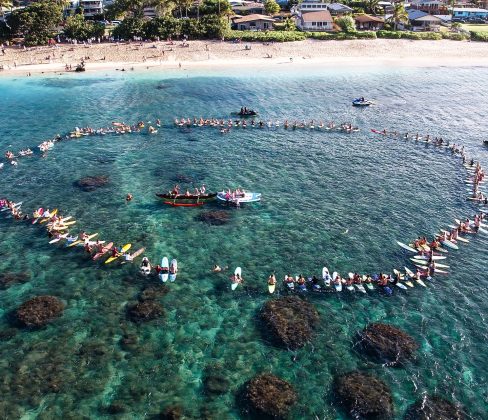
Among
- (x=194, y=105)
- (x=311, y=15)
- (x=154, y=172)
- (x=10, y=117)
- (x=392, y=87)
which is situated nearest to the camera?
(x=154, y=172)


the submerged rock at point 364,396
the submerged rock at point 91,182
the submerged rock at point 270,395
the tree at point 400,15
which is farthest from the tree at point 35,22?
the submerged rock at point 364,396

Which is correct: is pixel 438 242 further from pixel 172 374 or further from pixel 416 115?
pixel 416 115

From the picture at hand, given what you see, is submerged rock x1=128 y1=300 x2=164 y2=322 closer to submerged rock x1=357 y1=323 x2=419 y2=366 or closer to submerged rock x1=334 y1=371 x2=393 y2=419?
submerged rock x1=334 y1=371 x2=393 y2=419

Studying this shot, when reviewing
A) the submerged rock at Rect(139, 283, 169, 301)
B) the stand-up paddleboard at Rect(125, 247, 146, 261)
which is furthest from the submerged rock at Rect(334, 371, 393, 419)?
the stand-up paddleboard at Rect(125, 247, 146, 261)

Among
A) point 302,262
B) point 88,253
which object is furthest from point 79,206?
point 302,262

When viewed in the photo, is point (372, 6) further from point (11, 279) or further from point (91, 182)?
point (11, 279)

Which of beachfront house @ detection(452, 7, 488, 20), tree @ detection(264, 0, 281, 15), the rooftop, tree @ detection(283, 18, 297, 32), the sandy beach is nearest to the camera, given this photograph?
the sandy beach
